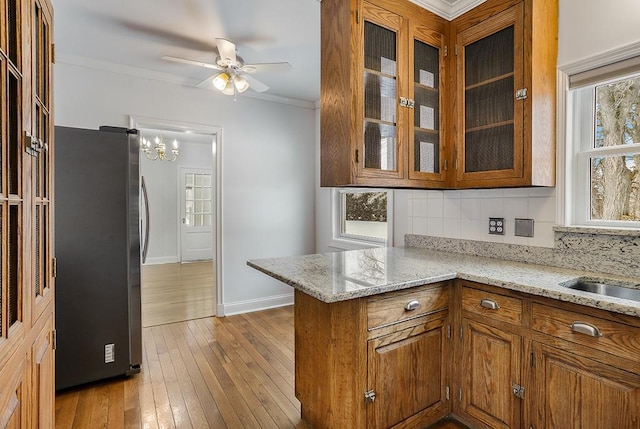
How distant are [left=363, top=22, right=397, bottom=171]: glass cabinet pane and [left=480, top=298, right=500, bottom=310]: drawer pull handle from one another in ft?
2.96

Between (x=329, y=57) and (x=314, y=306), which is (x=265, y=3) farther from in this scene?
(x=314, y=306)

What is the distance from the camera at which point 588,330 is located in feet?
4.38

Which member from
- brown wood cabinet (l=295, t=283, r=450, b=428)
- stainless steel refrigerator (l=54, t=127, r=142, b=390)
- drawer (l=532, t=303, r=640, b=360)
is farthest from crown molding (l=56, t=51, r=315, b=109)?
drawer (l=532, t=303, r=640, b=360)

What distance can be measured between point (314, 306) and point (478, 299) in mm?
876

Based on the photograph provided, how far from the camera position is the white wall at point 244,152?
10.3 feet

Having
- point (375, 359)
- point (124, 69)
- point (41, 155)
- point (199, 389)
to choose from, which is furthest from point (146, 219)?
point (375, 359)

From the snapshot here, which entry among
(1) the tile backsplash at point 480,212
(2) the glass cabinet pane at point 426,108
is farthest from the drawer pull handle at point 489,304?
(2) the glass cabinet pane at point 426,108

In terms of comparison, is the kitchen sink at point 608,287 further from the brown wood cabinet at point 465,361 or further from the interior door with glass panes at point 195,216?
the interior door with glass panes at point 195,216

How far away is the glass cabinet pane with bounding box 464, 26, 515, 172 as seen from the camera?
1928 mm

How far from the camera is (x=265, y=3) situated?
226cm

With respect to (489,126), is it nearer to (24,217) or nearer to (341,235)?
(24,217)

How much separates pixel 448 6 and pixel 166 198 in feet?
21.4

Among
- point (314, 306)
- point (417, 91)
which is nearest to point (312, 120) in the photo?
point (417, 91)

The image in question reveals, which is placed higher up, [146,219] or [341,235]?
[146,219]
